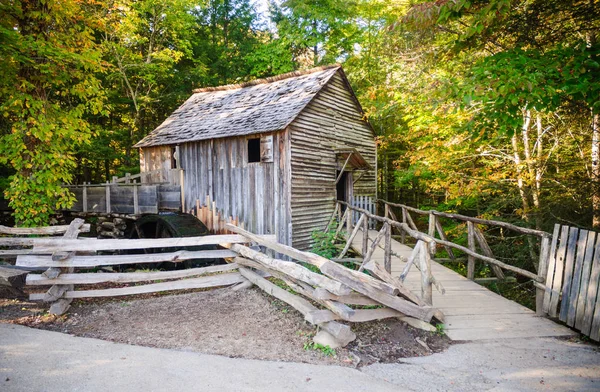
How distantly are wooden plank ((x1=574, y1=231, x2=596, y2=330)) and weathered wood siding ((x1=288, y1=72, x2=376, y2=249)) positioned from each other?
24.8 feet

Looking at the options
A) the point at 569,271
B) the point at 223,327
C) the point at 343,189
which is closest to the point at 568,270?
the point at 569,271

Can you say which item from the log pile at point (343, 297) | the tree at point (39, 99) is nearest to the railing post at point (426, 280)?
the log pile at point (343, 297)

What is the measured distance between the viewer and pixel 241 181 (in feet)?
38.2

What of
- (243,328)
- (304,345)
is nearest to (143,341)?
(243,328)

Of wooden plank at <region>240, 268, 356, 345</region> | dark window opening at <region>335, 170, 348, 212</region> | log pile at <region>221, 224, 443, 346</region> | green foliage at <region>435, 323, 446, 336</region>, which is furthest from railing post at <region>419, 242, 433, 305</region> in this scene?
dark window opening at <region>335, 170, 348, 212</region>

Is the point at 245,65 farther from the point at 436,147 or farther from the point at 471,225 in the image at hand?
the point at 471,225

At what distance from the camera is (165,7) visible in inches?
734

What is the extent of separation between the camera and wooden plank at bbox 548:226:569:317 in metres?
4.78

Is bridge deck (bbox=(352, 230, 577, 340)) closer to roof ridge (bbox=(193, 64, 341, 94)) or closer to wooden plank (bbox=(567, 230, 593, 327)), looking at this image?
wooden plank (bbox=(567, 230, 593, 327))

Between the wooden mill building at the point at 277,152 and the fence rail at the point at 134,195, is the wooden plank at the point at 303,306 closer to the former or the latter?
the wooden mill building at the point at 277,152

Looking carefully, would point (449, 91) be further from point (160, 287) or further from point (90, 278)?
point (90, 278)

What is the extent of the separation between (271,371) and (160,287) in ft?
10.4

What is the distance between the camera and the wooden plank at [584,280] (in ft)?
14.2

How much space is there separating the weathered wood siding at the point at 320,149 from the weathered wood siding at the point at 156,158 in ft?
19.0
